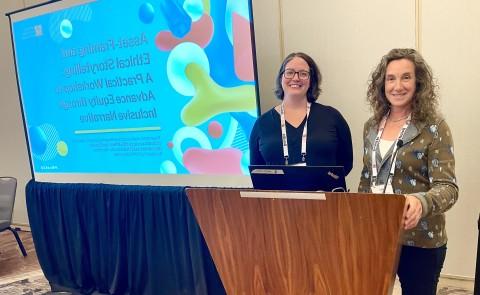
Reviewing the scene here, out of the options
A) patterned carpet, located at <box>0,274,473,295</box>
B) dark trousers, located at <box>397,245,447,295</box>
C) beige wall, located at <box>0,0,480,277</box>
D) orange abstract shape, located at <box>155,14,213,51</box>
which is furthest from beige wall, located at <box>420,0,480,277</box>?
patterned carpet, located at <box>0,274,473,295</box>

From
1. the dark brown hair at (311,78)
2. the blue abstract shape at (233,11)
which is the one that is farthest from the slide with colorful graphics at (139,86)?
the dark brown hair at (311,78)

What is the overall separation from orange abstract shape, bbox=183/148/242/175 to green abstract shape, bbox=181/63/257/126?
8.5 inches

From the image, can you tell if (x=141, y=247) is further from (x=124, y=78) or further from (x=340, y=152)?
(x=340, y=152)

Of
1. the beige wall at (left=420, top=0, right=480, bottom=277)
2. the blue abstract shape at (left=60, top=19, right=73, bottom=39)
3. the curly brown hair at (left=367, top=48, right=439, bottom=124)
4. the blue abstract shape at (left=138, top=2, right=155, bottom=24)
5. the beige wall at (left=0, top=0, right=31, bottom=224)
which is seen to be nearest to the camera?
the curly brown hair at (left=367, top=48, right=439, bottom=124)

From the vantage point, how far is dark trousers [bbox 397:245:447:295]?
60.3 inches

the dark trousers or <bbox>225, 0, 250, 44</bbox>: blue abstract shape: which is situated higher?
<bbox>225, 0, 250, 44</bbox>: blue abstract shape

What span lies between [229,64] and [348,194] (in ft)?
6.12

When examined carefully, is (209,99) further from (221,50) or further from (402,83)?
(402,83)

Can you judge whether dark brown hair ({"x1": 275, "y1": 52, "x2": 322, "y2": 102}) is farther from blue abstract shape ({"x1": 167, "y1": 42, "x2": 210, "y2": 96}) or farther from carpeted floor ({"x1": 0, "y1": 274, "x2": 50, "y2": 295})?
carpeted floor ({"x1": 0, "y1": 274, "x2": 50, "y2": 295})

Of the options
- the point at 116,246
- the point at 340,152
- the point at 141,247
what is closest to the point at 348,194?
the point at 340,152

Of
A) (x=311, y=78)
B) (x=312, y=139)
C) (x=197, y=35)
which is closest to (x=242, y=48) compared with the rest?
(x=197, y=35)

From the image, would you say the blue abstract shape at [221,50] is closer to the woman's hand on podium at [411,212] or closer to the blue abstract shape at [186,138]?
the blue abstract shape at [186,138]

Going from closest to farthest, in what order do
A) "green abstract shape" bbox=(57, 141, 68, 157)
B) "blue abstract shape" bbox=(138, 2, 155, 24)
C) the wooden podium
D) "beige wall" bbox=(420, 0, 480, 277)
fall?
1. the wooden podium
2. "beige wall" bbox=(420, 0, 480, 277)
3. "blue abstract shape" bbox=(138, 2, 155, 24)
4. "green abstract shape" bbox=(57, 141, 68, 157)

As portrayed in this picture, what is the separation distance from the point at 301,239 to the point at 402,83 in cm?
68
